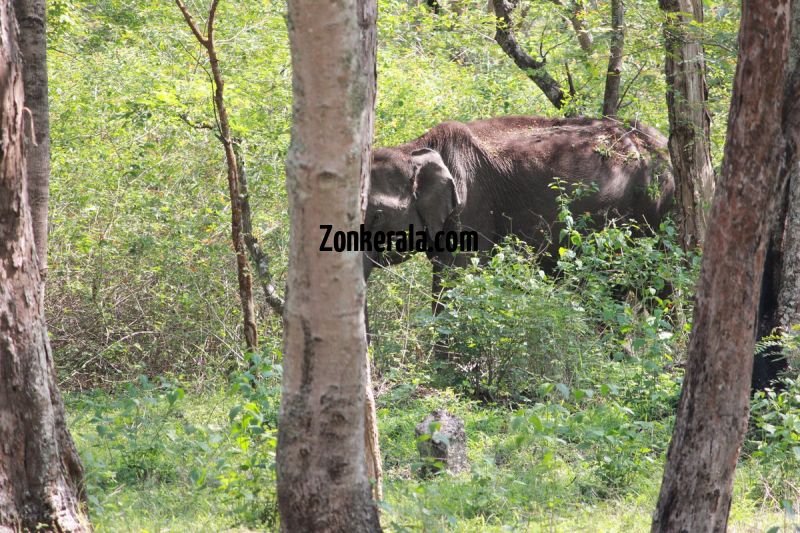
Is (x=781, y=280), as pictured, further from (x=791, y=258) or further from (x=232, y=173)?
(x=232, y=173)

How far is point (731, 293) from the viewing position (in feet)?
14.3

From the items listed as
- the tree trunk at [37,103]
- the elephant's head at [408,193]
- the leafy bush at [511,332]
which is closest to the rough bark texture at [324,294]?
the tree trunk at [37,103]

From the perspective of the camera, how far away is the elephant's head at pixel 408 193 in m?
10.8

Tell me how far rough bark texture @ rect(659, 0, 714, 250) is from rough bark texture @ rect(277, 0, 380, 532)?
18.8ft

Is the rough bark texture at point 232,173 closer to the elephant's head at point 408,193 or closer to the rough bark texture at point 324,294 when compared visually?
the elephant's head at point 408,193

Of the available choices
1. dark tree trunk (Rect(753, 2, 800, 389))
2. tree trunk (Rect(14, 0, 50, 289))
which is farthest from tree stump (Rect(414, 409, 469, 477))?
tree trunk (Rect(14, 0, 50, 289))

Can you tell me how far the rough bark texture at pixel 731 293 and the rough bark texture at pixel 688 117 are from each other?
498cm

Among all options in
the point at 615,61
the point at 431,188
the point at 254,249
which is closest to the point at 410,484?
the point at 254,249

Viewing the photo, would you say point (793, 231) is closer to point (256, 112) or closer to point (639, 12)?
point (639, 12)

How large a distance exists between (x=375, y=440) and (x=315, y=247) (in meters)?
1.61

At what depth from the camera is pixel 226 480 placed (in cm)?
541

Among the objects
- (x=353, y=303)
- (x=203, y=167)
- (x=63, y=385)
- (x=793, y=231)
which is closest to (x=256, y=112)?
(x=203, y=167)

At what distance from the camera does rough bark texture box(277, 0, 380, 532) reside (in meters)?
3.85

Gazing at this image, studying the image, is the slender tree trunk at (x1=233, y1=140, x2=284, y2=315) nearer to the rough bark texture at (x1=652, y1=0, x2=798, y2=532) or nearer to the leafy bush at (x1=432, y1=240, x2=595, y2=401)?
the leafy bush at (x1=432, y1=240, x2=595, y2=401)
